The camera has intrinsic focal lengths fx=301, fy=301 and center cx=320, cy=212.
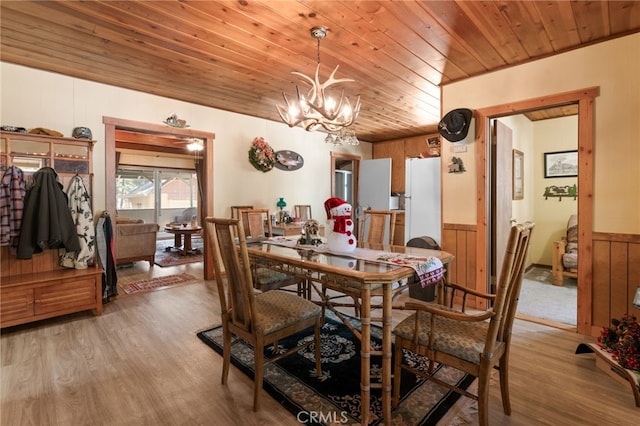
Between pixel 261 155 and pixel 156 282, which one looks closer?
pixel 156 282

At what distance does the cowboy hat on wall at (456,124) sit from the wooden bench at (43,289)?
12.9ft

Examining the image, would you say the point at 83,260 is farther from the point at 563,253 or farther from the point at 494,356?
the point at 563,253

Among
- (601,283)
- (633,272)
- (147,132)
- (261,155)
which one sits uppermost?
(147,132)

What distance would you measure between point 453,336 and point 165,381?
1.81m

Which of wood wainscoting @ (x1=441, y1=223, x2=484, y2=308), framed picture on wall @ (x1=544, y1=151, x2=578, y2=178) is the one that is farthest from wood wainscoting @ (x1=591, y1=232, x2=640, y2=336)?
framed picture on wall @ (x1=544, y1=151, x2=578, y2=178)

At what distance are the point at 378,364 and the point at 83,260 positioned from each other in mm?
3039

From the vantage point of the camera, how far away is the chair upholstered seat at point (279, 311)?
1739mm

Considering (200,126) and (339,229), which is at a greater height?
(200,126)

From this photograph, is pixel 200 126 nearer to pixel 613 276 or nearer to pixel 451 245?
pixel 451 245

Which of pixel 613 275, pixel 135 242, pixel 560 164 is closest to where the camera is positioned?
pixel 613 275

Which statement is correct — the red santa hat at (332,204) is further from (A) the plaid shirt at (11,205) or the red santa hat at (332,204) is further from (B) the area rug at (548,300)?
(A) the plaid shirt at (11,205)

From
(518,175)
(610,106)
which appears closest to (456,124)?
(610,106)

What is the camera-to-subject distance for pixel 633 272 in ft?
7.88

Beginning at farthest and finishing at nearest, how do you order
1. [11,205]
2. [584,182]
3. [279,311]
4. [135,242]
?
1. [135,242]
2. [11,205]
3. [584,182]
4. [279,311]
